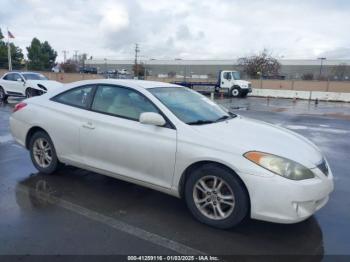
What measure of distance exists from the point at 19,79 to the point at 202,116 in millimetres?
14472

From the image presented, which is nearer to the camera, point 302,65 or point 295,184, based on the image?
point 295,184

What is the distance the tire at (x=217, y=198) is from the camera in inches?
137

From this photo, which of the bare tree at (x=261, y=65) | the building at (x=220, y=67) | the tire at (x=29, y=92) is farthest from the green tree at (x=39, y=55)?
the tire at (x=29, y=92)

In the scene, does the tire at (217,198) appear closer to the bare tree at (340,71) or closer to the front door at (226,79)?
the front door at (226,79)

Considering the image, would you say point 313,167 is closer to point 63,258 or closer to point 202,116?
point 202,116

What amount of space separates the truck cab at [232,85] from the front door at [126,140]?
26.4 m

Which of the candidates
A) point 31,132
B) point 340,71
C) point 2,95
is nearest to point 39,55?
point 2,95

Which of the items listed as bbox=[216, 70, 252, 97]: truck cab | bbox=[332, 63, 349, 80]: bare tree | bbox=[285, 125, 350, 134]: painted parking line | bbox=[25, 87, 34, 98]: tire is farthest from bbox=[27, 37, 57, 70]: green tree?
bbox=[285, 125, 350, 134]: painted parking line

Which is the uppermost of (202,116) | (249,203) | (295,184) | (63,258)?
(202,116)

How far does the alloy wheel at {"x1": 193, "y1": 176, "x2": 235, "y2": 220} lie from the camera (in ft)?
11.8

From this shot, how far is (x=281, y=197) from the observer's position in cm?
330

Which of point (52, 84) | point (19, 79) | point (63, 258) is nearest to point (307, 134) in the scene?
point (63, 258)

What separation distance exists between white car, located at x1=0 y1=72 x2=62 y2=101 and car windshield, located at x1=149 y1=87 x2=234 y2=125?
1191 centimetres

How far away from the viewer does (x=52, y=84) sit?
16.1 metres
